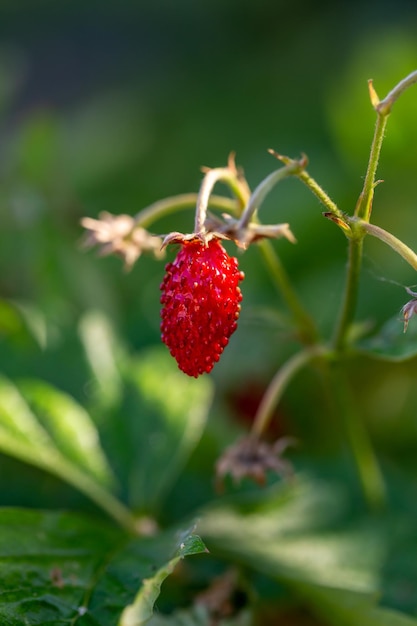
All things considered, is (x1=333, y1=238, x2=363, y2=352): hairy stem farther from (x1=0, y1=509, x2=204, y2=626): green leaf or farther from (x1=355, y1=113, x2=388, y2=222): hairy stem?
(x1=0, y1=509, x2=204, y2=626): green leaf

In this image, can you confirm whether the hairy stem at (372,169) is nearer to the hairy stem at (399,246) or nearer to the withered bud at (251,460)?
the hairy stem at (399,246)

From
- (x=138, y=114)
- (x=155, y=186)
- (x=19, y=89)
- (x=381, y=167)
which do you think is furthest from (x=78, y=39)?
(x=381, y=167)

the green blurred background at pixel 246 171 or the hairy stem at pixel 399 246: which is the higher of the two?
the green blurred background at pixel 246 171

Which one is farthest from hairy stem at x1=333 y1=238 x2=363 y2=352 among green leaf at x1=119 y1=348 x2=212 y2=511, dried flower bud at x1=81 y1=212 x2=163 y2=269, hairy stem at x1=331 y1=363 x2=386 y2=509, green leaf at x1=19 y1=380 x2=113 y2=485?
green leaf at x1=19 y1=380 x2=113 y2=485

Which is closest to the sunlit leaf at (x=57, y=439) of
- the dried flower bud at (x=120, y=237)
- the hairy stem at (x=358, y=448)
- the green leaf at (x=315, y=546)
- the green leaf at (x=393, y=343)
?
the green leaf at (x=315, y=546)

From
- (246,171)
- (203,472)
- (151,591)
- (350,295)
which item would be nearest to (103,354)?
(203,472)

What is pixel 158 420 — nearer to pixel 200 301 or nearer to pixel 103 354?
pixel 103 354
